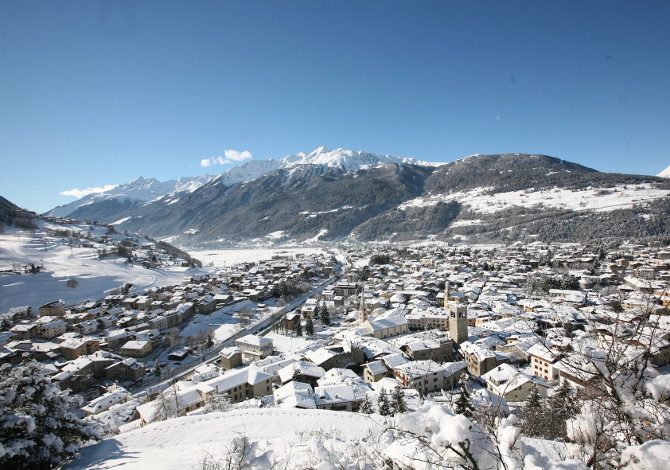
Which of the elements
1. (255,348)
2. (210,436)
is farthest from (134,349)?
(210,436)

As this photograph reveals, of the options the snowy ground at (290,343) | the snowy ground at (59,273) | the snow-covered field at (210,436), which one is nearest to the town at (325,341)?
the snowy ground at (290,343)

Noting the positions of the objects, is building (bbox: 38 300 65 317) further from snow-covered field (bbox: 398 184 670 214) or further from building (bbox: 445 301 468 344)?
snow-covered field (bbox: 398 184 670 214)

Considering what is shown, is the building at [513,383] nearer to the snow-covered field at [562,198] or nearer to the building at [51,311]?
the building at [51,311]

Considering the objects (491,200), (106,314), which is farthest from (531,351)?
(491,200)

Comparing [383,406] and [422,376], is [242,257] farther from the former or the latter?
[383,406]

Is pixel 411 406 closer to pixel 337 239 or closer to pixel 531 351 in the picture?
pixel 531 351
